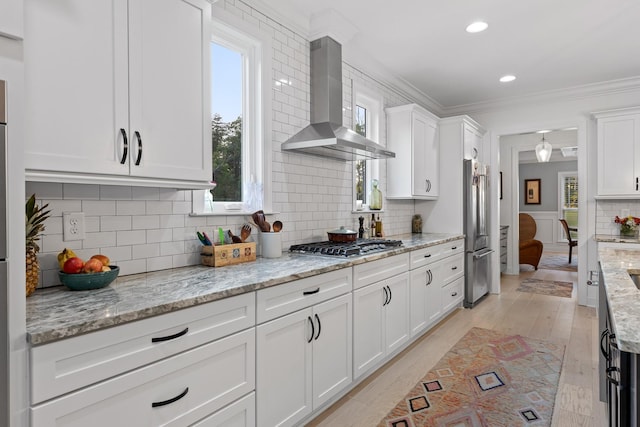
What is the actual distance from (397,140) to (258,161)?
2024 millimetres

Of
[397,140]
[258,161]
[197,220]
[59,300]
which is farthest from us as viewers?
[397,140]

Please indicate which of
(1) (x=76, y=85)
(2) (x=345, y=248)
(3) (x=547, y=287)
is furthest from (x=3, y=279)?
(3) (x=547, y=287)

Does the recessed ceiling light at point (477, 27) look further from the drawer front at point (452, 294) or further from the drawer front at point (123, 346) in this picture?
the drawer front at point (123, 346)

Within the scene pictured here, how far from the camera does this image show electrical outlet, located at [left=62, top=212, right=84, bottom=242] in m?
1.67

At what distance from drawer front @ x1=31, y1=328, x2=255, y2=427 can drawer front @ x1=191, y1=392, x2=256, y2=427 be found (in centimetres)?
3

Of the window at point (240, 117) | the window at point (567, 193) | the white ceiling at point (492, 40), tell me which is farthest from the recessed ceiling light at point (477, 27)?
the window at point (567, 193)

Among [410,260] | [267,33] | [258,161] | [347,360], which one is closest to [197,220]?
[258,161]

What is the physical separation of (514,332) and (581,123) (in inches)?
111

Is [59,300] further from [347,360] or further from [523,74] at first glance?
[523,74]

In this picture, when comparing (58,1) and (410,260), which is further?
(410,260)

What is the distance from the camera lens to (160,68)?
1.72 meters

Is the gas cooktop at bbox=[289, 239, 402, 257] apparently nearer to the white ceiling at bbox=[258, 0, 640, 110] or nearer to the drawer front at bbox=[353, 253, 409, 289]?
the drawer front at bbox=[353, 253, 409, 289]

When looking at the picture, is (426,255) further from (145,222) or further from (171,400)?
(171,400)

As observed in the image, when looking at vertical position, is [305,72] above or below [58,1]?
above
